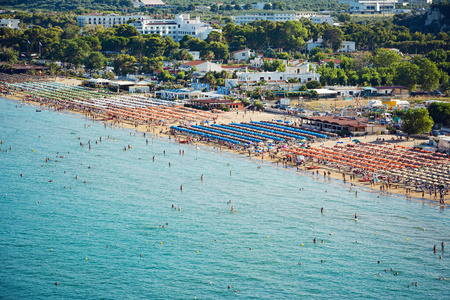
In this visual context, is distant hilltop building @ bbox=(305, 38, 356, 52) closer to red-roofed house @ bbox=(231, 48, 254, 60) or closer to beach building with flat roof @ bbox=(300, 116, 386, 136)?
red-roofed house @ bbox=(231, 48, 254, 60)

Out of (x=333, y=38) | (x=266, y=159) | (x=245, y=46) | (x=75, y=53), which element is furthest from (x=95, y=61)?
(x=266, y=159)

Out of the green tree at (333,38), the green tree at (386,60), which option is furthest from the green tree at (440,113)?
the green tree at (333,38)

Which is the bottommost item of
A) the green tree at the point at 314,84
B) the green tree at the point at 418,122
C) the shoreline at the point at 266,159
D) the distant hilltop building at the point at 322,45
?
the shoreline at the point at 266,159

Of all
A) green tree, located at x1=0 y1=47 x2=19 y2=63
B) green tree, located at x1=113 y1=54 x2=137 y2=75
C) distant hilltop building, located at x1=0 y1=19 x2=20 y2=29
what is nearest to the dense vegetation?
green tree, located at x1=113 y1=54 x2=137 y2=75

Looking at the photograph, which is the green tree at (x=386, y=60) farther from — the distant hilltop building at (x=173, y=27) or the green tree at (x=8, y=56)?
the green tree at (x=8, y=56)

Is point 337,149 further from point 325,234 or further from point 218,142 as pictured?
point 325,234

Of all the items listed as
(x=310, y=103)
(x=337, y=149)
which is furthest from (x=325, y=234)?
(x=310, y=103)
